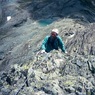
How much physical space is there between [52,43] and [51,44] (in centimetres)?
8

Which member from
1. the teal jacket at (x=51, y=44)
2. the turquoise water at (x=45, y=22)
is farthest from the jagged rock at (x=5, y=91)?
the turquoise water at (x=45, y=22)

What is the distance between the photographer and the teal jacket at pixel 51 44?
16.3m

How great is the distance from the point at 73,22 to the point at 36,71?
878 centimetres

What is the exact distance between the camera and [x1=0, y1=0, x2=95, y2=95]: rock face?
13.5 meters

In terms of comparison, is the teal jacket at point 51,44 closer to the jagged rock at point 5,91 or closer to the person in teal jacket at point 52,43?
the person in teal jacket at point 52,43

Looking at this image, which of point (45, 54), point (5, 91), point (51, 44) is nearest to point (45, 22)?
point (51, 44)

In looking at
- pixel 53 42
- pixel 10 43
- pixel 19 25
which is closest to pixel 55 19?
pixel 19 25

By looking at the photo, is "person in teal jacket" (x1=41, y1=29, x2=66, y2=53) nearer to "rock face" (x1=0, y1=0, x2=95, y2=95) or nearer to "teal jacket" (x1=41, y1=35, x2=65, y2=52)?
"teal jacket" (x1=41, y1=35, x2=65, y2=52)

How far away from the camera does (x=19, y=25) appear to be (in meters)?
24.2

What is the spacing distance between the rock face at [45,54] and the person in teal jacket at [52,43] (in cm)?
48

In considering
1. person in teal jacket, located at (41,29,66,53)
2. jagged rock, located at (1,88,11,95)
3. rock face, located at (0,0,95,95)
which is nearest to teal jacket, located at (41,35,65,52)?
person in teal jacket, located at (41,29,66,53)

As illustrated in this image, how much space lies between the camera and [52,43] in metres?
16.5

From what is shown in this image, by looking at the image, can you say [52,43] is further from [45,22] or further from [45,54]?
[45,22]

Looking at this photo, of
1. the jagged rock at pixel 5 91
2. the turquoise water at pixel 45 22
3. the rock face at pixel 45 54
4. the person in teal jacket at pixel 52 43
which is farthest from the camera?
the turquoise water at pixel 45 22
